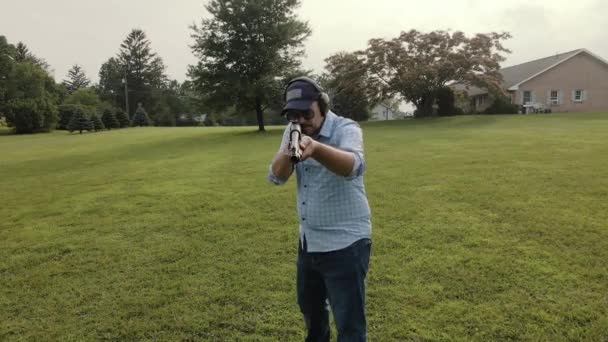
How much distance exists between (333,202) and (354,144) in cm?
33

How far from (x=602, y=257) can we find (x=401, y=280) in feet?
7.05

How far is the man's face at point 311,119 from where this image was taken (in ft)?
7.11

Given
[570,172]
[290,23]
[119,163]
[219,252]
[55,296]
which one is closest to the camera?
[55,296]

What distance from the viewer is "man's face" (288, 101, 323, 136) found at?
7.11 feet

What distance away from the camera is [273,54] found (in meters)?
28.0

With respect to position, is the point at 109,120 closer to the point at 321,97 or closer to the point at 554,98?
the point at 554,98

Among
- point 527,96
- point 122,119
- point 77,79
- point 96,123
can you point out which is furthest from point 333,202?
point 77,79

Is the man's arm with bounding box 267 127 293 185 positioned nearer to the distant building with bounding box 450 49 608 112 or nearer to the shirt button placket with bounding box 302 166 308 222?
the shirt button placket with bounding box 302 166 308 222

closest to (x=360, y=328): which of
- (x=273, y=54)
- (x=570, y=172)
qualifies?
(x=570, y=172)

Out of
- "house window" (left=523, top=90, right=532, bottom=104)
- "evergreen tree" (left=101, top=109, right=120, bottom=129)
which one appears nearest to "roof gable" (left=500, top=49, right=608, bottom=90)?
"house window" (left=523, top=90, right=532, bottom=104)

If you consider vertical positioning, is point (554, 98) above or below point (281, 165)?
above

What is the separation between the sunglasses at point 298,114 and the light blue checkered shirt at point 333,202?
0.09 metres

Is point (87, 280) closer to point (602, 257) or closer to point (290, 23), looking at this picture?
point (602, 257)

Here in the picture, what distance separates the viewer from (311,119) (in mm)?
2189
